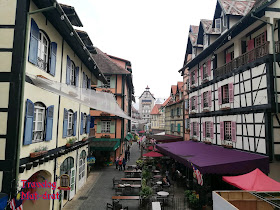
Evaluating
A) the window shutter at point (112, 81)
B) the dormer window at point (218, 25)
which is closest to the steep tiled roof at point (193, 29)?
the dormer window at point (218, 25)

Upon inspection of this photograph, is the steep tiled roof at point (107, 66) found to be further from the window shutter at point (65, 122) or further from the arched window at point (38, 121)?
the arched window at point (38, 121)

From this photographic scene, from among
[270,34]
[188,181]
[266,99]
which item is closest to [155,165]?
[188,181]

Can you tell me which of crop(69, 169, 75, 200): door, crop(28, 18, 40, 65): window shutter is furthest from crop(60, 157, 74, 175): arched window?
crop(28, 18, 40, 65): window shutter

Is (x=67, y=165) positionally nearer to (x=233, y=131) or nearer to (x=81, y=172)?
(x=81, y=172)

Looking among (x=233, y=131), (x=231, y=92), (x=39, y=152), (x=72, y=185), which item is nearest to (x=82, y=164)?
(x=72, y=185)

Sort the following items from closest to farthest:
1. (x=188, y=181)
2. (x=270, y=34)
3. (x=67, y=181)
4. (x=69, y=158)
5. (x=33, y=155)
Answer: (x=33, y=155) → (x=67, y=181) → (x=270, y=34) → (x=69, y=158) → (x=188, y=181)

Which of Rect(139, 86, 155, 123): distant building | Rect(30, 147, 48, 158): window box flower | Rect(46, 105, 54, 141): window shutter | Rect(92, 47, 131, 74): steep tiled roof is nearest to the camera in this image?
Rect(30, 147, 48, 158): window box flower

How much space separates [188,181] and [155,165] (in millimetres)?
6930

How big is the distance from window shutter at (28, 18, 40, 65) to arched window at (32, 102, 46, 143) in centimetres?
180

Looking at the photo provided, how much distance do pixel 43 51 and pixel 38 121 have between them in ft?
9.91

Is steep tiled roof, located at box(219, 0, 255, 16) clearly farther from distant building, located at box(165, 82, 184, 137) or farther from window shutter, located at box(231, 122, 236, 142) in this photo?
distant building, located at box(165, 82, 184, 137)

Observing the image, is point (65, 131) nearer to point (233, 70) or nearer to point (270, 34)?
point (233, 70)

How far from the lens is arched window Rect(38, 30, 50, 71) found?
28.0 feet

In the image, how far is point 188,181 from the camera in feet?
51.6
